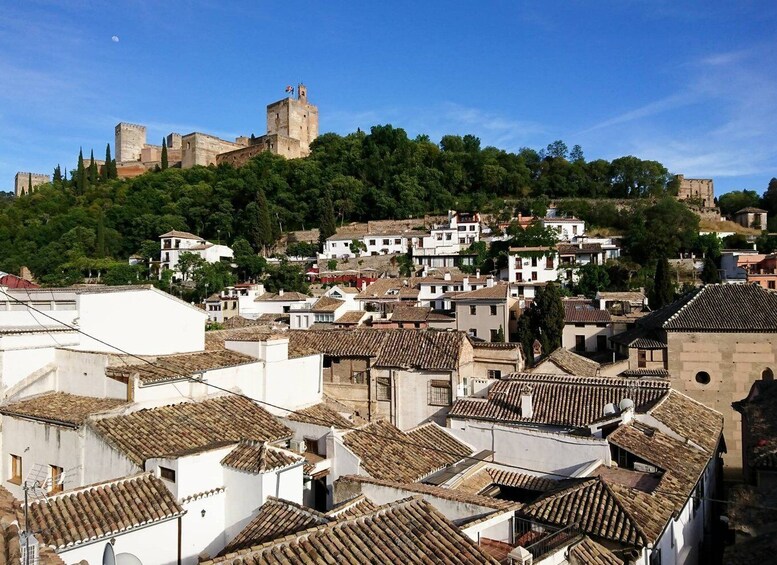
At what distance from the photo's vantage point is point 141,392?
414 inches

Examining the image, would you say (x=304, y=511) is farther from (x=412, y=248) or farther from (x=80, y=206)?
(x=80, y=206)

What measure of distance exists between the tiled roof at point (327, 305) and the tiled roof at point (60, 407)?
77.5 ft

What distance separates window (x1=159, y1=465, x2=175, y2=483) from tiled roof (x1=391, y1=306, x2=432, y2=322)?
2525 cm

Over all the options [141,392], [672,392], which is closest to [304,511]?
[141,392]

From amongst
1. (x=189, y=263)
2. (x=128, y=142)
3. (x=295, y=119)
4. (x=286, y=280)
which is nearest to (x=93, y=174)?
(x=128, y=142)

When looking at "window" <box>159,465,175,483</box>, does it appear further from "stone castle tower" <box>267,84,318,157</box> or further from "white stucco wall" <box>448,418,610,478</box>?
"stone castle tower" <box>267,84,318,157</box>

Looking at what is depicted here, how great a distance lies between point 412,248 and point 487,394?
4158cm

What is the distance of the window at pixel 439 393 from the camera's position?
17078 millimetres

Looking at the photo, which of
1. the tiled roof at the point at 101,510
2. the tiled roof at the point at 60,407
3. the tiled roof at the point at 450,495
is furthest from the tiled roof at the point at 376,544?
the tiled roof at the point at 60,407

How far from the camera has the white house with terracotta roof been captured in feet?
186

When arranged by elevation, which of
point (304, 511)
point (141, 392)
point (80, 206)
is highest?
point (80, 206)

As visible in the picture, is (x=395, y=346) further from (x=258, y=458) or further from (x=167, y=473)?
(x=167, y=473)

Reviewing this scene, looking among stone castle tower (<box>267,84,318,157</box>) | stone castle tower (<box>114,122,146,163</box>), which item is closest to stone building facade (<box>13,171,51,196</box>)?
stone castle tower (<box>114,122,146,163</box>)

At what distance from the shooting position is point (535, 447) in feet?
38.1
